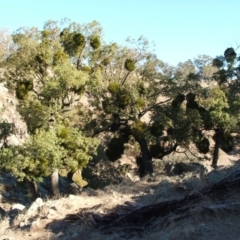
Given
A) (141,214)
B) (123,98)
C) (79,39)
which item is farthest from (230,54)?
(141,214)

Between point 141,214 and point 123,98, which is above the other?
point 123,98

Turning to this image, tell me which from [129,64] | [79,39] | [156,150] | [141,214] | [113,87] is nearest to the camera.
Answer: [141,214]

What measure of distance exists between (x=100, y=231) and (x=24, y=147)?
812 cm

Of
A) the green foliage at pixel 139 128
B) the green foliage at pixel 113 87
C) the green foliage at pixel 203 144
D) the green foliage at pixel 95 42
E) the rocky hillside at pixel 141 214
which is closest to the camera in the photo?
the rocky hillside at pixel 141 214

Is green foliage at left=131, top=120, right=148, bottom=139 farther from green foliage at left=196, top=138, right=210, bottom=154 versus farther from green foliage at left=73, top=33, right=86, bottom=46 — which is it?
green foliage at left=73, top=33, right=86, bottom=46

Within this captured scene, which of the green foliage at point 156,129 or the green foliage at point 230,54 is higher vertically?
the green foliage at point 230,54

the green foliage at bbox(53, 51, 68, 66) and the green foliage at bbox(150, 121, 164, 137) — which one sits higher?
the green foliage at bbox(53, 51, 68, 66)

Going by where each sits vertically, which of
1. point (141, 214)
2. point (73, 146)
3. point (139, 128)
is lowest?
point (141, 214)

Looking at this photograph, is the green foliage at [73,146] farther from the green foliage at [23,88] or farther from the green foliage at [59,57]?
the green foliage at [59,57]

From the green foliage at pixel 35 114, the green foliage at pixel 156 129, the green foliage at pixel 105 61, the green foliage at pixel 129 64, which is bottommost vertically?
the green foliage at pixel 156 129

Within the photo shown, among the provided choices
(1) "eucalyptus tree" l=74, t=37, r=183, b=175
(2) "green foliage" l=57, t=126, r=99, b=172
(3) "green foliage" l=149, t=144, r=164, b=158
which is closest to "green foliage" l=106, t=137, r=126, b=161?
(1) "eucalyptus tree" l=74, t=37, r=183, b=175

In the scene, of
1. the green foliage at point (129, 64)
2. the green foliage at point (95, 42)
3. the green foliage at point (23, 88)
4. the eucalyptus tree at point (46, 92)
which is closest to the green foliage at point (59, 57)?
the eucalyptus tree at point (46, 92)

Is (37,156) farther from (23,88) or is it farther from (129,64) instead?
(129,64)

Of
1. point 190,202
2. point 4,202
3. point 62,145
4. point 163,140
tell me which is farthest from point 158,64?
point 190,202
